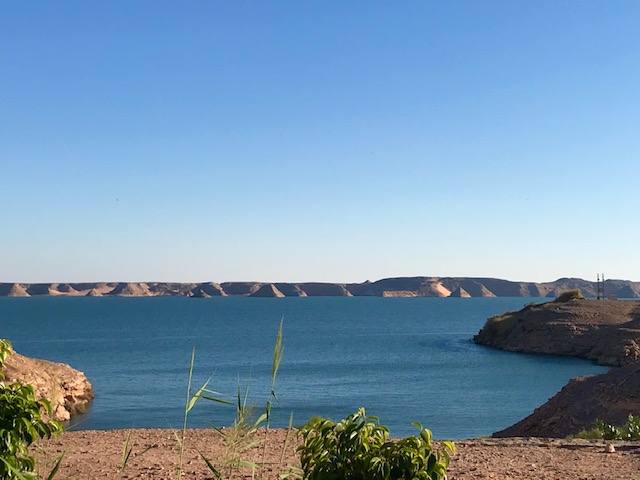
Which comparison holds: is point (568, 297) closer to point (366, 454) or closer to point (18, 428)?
point (366, 454)

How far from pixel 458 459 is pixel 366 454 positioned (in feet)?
25.7

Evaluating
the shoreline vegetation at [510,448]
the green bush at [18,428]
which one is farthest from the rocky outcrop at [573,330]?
the green bush at [18,428]

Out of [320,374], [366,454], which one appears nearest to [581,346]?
[320,374]

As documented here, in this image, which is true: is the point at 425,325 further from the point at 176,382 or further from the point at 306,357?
the point at 176,382

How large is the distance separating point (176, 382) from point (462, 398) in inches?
821

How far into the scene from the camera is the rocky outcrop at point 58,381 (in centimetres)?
3197

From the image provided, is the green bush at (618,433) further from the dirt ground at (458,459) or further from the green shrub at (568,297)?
the green shrub at (568,297)

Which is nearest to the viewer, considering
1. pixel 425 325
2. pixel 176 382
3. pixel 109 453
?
pixel 109 453

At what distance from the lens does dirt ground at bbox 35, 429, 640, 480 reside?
11266 mm

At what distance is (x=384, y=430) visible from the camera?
5.72 meters

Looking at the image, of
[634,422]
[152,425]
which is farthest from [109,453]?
[152,425]

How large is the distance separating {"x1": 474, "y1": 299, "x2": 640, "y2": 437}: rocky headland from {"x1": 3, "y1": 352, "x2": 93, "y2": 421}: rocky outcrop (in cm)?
1898

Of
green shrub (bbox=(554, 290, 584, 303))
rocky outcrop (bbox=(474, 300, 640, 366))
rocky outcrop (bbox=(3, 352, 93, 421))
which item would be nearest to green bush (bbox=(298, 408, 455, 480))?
rocky outcrop (bbox=(3, 352, 93, 421))

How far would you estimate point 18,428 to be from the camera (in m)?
5.62
